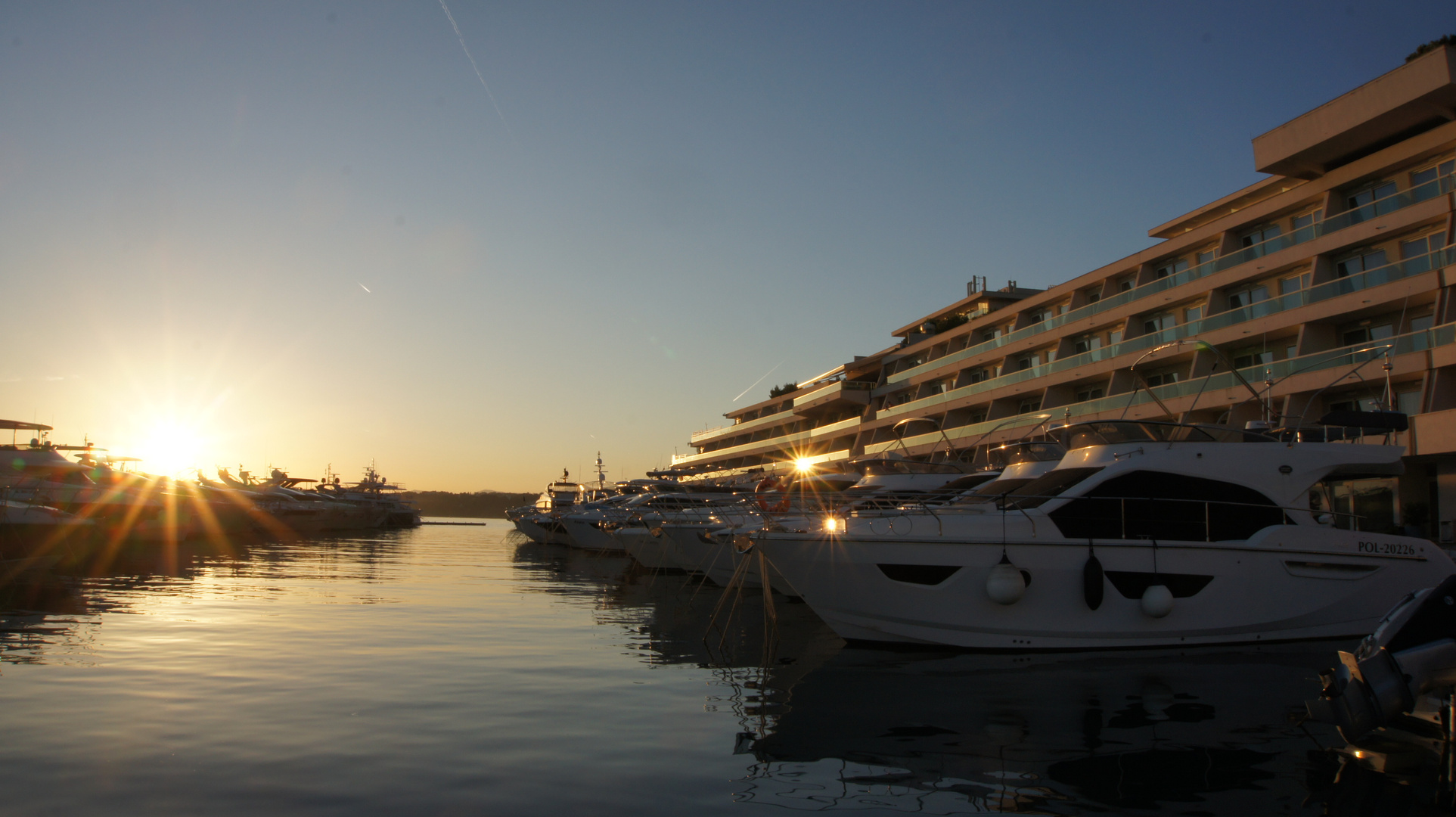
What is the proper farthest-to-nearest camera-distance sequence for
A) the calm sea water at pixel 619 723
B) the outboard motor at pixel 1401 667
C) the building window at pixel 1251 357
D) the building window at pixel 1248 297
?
the building window at pixel 1248 297 < the building window at pixel 1251 357 < the outboard motor at pixel 1401 667 < the calm sea water at pixel 619 723

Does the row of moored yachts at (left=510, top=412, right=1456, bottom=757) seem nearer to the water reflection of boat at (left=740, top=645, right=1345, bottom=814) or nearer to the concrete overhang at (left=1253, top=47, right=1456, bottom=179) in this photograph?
the water reflection of boat at (left=740, top=645, right=1345, bottom=814)

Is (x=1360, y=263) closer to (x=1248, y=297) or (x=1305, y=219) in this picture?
(x=1305, y=219)

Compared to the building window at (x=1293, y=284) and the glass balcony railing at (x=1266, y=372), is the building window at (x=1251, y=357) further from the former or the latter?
the building window at (x=1293, y=284)

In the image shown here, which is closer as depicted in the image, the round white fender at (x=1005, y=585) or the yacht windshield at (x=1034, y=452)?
the round white fender at (x=1005, y=585)

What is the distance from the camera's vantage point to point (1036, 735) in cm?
787

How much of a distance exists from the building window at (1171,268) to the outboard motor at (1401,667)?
30.5 meters

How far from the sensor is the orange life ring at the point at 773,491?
44.2 feet

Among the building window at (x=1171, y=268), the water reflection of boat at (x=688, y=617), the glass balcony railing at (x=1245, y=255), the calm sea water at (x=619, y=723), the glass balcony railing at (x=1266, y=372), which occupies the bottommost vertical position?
the water reflection of boat at (x=688, y=617)

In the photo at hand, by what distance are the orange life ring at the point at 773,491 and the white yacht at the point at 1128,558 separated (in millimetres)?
918

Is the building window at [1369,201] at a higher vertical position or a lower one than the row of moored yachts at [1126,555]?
higher

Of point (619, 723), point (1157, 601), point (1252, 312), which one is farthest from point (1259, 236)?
point (619, 723)

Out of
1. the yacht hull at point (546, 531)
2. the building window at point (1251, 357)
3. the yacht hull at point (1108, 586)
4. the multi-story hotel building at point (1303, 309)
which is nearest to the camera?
the yacht hull at point (1108, 586)

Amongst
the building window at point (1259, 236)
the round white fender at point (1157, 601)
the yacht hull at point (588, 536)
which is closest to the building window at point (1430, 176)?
the building window at point (1259, 236)

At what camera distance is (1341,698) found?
22.7 ft
